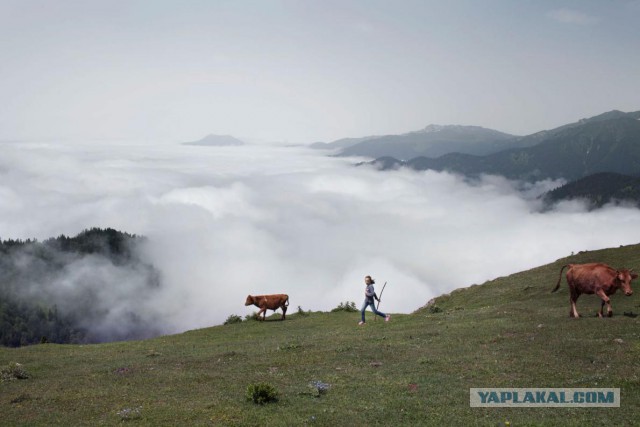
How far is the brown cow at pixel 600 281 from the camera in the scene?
2386 cm

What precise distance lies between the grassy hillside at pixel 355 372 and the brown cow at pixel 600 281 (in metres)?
1.51

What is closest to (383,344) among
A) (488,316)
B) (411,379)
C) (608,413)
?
(411,379)

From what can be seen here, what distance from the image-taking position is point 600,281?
24.3 m

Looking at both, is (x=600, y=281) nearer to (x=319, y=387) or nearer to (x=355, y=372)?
(x=355, y=372)

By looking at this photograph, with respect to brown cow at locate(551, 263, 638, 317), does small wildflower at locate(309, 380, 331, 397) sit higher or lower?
lower

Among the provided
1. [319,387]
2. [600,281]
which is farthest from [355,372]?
[600,281]

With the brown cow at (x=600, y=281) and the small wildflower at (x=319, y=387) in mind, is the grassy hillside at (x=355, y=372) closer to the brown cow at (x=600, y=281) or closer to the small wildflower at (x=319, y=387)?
the small wildflower at (x=319, y=387)

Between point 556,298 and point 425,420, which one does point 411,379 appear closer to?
point 425,420

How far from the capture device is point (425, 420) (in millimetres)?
13414

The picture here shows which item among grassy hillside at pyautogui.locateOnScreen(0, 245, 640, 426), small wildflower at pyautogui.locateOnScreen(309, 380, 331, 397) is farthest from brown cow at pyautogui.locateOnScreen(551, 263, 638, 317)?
small wildflower at pyautogui.locateOnScreen(309, 380, 331, 397)

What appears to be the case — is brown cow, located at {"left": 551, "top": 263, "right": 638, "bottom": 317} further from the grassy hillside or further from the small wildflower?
the small wildflower

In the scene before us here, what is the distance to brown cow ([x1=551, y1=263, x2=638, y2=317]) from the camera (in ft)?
78.3

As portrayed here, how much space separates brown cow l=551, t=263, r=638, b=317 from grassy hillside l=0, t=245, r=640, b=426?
1.51 m

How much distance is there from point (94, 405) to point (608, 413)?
16.2 metres
